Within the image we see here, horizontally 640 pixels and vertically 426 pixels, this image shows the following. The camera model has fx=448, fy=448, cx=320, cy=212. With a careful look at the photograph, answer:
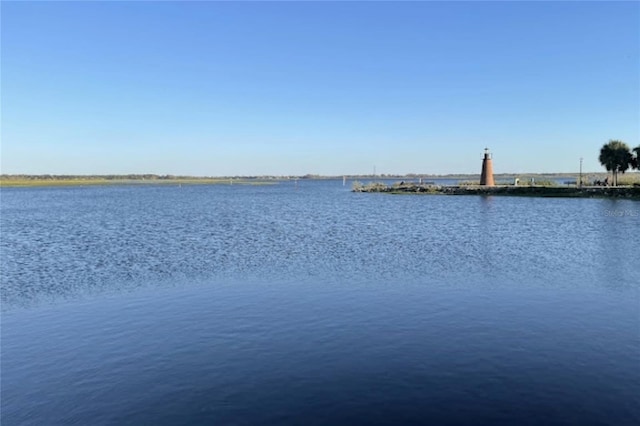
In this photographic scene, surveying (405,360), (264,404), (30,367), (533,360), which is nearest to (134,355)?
(30,367)

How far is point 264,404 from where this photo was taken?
12391mm

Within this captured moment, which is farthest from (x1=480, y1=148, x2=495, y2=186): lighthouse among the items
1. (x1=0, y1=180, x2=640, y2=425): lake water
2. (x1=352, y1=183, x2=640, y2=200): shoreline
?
(x1=0, y1=180, x2=640, y2=425): lake water

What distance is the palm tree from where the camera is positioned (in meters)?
98.4

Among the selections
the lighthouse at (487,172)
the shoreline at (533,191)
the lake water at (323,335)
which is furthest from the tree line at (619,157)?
the lake water at (323,335)

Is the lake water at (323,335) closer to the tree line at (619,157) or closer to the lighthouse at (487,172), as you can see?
the tree line at (619,157)

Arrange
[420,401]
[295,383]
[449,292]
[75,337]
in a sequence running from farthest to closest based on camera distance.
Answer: [449,292] → [75,337] → [295,383] → [420,401]

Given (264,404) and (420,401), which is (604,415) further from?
(264,404)

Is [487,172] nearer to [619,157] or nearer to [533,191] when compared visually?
[533,191]

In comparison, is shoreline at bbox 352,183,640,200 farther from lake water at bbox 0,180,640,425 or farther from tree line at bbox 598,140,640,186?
lake water at bbox 0,180,640,425

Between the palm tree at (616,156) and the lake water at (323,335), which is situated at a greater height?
the palm tree at (616,156)

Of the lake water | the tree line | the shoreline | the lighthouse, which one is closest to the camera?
the lake water

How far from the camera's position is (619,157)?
9862 centimetres

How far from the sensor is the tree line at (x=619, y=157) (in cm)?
9781

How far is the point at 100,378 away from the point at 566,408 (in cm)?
1376
